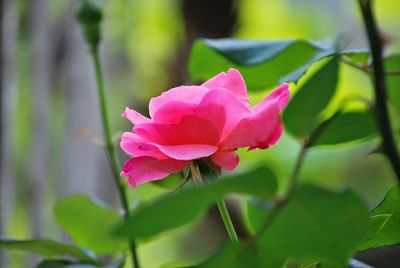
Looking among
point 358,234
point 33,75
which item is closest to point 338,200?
point 358,234

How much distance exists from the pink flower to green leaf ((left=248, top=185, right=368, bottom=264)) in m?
0.06

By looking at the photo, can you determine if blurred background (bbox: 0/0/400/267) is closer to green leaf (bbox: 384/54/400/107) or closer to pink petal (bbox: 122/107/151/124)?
green leaf (bbox: 384/54/400/107)

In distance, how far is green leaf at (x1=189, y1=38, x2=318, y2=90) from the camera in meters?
0.39

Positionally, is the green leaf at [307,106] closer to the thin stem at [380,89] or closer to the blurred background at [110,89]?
the thin stem at [380,89]

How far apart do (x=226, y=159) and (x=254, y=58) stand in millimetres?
109

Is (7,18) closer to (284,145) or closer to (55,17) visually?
(55,17)

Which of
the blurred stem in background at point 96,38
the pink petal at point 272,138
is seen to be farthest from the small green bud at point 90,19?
the pink petal at point 272,138

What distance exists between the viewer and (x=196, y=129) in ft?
0.94

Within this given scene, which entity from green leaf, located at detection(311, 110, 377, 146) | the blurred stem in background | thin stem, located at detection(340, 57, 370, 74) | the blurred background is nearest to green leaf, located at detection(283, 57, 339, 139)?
green leaf, located at detection(311, 110, 377, 146)

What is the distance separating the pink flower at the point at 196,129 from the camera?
28 cm

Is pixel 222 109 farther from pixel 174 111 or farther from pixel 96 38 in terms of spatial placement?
pixel 96 38

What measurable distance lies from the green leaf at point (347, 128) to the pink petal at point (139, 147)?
76mm

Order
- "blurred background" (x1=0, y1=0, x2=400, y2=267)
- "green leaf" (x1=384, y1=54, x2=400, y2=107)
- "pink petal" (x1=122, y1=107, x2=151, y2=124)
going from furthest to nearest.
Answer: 1. "blurred background" (x1=0, y1=0, x2=400, y2=267)
2. "green leaf" (x1=384, y1=54, x2=400, y2=107)
3. "pink petal" (x1=122, y1=107, x2=151, y2=124)

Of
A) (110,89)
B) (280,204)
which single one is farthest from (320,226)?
(110,89)
